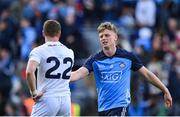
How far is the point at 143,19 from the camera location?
67.2 feet

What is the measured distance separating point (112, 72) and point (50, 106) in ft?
3.57

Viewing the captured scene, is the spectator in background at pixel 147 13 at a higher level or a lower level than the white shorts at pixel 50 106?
higher

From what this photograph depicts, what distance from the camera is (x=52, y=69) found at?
11289mm

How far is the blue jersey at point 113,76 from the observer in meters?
11.5

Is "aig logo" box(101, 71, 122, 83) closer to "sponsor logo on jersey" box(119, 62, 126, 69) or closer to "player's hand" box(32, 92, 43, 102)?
"sponsor logo on jersey" box(119, 62, 126, 69)

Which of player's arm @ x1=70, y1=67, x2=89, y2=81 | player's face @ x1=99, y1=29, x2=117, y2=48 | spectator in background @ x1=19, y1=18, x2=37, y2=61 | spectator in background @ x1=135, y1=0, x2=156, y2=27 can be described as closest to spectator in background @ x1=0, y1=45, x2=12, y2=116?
spectator in background @ x1=19, y1=18, x2=37, y2=61

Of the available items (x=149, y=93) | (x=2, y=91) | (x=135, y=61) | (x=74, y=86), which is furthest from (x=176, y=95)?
(x=135, y=61)

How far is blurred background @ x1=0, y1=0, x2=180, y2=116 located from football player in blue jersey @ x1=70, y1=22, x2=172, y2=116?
5.57 meters

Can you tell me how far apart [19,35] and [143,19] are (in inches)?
137

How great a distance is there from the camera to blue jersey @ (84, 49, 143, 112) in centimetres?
1150

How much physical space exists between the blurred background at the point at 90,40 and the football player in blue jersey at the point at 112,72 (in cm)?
557

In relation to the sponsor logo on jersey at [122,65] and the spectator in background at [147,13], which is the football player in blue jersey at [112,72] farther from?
the spectator in background at [147,13]

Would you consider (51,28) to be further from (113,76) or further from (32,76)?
(113,76)

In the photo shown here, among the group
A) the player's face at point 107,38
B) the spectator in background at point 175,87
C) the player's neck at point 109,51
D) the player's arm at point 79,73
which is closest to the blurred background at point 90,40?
the spectator in background at point 175,87
